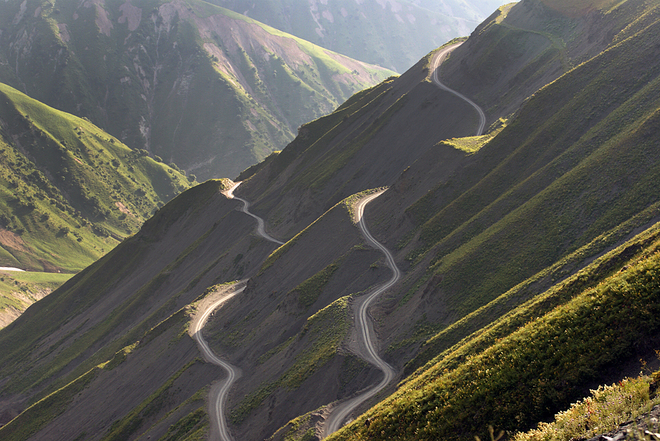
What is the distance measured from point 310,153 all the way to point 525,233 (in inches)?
3080

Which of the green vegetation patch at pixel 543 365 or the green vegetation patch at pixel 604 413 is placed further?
the green vegetation patch at pixel 543 365

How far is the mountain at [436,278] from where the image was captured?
18.6 metres

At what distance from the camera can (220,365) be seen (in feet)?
181

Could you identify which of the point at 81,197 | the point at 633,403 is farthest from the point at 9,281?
the point at 633,403

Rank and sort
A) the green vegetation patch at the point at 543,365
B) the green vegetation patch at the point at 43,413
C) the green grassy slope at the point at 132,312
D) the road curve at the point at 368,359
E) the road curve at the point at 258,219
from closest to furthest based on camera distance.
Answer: the green vegetation patch at the point at 543,365
the road curve at the point at 368,359
the green grassy slope at the point at 132,312
the green vegetation patch at the point at 43,413
the road curve at the point at 258,219

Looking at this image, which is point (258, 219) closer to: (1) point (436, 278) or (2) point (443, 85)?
(2) point (443, 85)

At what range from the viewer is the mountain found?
18.6 meters

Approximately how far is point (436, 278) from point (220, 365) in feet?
105

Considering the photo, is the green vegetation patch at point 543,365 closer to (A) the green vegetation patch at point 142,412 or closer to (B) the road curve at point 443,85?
(A) the green vegetation patch at point 142,412

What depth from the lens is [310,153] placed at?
112 meters

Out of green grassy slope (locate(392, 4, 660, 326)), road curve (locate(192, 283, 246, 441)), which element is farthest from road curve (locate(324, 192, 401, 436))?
road curve (locate(192, 283, 246, 441))

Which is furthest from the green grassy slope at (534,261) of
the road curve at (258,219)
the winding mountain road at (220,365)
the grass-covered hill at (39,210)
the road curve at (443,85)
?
the grass-covered hill at (39,210)

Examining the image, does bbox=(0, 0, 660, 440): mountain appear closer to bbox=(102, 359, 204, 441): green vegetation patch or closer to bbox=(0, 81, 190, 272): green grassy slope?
bbox=(102, 359, 204, 441): green vegetation patch

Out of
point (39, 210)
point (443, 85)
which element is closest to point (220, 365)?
point (443, 85)
